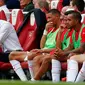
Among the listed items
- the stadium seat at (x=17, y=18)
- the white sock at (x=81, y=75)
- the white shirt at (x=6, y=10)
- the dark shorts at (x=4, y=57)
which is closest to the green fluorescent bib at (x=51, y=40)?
the dark shorts at (x=4, y=57)

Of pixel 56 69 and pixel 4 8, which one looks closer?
pixel 56 69

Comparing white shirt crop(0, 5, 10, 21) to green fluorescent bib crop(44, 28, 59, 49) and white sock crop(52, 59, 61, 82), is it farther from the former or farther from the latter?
white sock crop(52, 59, 61, 82)

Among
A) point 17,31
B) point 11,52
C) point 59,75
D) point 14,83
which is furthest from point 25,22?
point 14,83

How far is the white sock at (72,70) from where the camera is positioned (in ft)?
29.6

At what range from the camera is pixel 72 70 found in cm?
905

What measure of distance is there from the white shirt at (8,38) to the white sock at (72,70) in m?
1.78

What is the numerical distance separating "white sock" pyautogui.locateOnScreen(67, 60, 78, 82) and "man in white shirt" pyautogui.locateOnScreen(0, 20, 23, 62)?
1.76m

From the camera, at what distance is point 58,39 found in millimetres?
9906

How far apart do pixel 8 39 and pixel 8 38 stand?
2 cm

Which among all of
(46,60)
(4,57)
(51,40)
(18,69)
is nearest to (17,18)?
(4,57)

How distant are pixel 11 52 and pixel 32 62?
739 millimetres

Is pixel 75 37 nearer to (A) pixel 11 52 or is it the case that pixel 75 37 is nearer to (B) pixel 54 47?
(B) pixel 54 47

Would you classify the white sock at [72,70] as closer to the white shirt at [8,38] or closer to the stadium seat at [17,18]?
the white shirt at [8,38]

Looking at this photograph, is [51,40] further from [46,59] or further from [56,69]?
[56,69]
